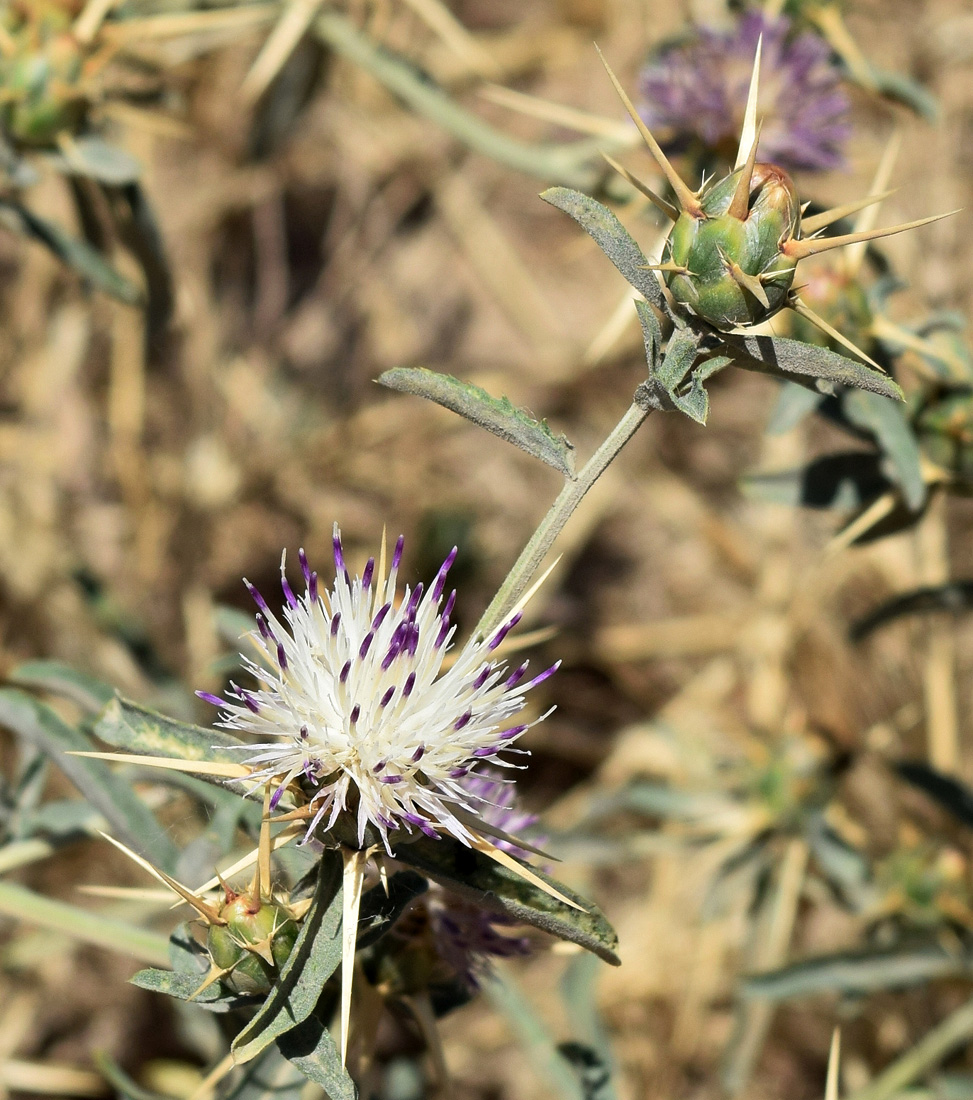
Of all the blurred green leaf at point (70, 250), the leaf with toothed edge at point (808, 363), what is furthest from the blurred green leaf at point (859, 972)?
the blurred green leaf at point (70, 250)

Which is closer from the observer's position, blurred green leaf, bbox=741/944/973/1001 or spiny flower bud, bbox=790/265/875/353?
spiny flower bud, bbox=790/265/875/353

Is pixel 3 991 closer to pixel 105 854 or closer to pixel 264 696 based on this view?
pixel 105 854

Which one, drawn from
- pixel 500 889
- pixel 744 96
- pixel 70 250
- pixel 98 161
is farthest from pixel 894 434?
pixel 70 250

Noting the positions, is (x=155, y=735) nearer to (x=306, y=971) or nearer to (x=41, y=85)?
(x=306, y=971)

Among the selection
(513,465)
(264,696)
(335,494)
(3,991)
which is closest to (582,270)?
(513,465)

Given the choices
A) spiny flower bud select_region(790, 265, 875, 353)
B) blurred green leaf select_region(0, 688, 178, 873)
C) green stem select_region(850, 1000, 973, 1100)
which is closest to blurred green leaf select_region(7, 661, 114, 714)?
blurred green leaf select_region(0, 688, 178, 873)

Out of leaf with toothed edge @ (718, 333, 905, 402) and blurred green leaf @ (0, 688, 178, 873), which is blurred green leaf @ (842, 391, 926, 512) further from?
blurred green leaf @ (0, 688, 178, 873)

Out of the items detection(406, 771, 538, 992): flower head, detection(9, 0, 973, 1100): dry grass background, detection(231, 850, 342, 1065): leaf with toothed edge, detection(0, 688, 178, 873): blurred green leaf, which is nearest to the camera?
detection(231, 850, 342, 1065): leaf with toothed edge
